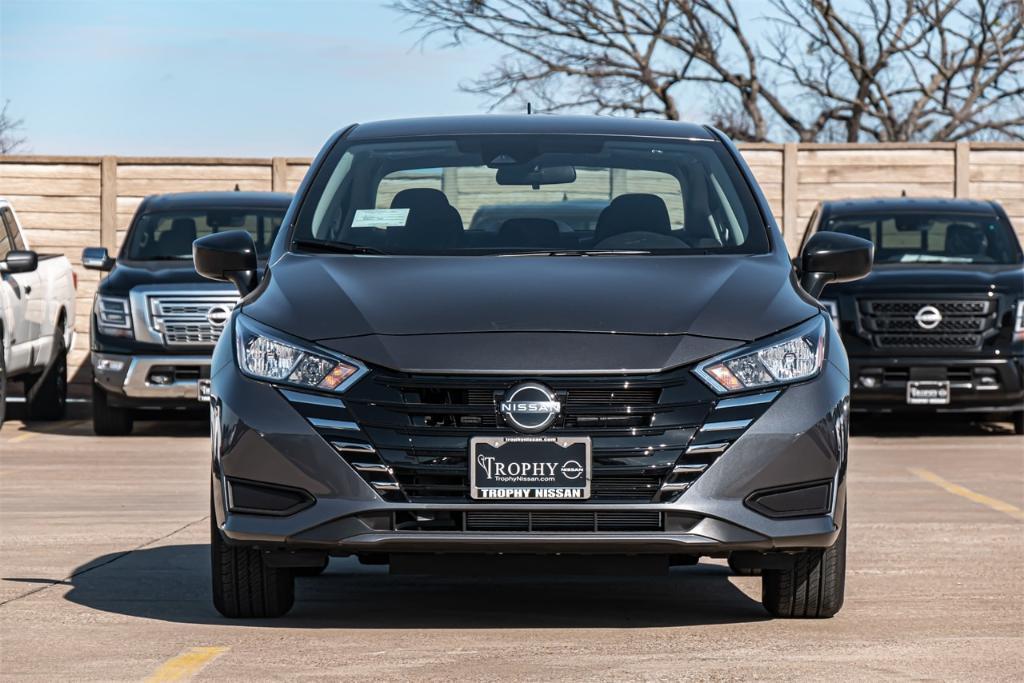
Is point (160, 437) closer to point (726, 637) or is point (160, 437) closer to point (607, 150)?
point (607, 150)

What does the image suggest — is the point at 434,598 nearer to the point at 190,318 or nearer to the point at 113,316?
the point at 190,318

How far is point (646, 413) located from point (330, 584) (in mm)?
2119

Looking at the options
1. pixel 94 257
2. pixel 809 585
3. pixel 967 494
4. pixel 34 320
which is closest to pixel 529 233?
pixel 809 585

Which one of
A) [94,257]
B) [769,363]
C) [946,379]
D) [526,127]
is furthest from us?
[946,379]

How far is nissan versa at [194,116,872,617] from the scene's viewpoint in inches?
234

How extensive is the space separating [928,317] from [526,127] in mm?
8662

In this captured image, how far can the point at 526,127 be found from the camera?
7703mm

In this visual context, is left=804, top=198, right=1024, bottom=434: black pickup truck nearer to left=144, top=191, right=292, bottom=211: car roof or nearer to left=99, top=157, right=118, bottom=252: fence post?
left=144, top=191, right=292, bottom=211: car roof

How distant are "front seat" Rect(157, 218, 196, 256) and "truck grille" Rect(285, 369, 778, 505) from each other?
1069 cm

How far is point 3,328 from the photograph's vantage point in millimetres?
15398

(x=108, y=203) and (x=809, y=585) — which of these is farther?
(x=108, y=203)

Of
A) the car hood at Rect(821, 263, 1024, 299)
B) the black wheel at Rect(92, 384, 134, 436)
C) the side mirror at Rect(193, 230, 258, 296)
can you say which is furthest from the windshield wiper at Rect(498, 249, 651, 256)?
the black wheel at Rect(92, 384, 134, 436)

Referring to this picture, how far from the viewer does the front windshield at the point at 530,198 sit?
277 inches

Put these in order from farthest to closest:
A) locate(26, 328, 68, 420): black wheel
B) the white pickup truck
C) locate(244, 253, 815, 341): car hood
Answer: locate(26, 328, 68, 420): black wheel → the white pickup truck → locate(244, 253, 815, 341): car hood
